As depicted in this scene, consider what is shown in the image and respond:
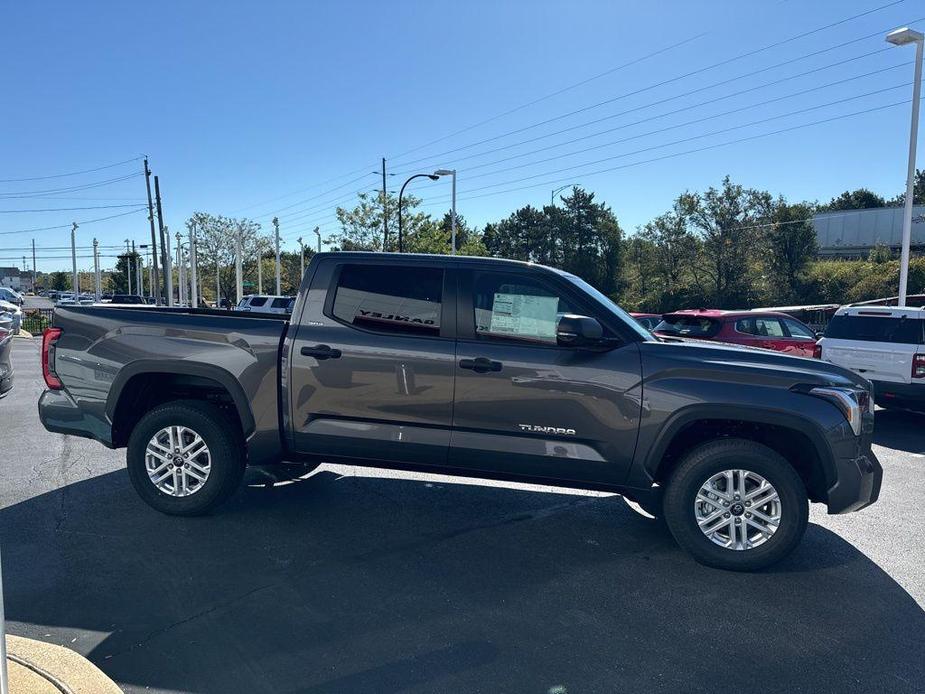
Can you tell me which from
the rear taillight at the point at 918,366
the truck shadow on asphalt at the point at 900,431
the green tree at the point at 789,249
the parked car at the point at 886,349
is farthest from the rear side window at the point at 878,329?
the green tree at the point at 789,249

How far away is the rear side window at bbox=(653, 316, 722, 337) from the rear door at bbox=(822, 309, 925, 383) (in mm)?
2458

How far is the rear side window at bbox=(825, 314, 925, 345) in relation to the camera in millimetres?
8891

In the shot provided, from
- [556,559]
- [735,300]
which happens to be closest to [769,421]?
[556,559]

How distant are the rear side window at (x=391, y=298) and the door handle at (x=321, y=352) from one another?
9.6 inches

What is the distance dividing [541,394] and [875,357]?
275 inches

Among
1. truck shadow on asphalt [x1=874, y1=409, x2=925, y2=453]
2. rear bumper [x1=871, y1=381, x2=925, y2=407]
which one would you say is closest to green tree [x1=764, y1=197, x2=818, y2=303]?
truck shadow on asphalt [x1=874, y1=409, x2=925, y2=453]

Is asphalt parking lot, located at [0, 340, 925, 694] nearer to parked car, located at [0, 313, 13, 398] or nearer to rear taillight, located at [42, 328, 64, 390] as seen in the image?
rear taillight, located at [42, 328, 64, 390]

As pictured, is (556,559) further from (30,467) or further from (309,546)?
(30,467)

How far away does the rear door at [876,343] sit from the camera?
28.9ft

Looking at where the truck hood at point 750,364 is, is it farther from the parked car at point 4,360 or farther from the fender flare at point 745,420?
the parked car at point 4,360

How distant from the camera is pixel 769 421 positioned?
166 inches

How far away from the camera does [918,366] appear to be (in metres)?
8.66

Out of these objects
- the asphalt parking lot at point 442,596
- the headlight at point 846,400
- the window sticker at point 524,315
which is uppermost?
the window sticker at point 524,315

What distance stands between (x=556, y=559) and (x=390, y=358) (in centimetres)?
175
